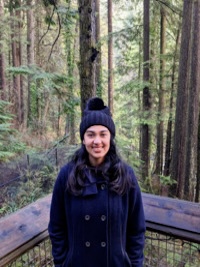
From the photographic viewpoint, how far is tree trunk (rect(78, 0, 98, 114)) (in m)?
3.19

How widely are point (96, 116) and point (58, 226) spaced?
80 cm

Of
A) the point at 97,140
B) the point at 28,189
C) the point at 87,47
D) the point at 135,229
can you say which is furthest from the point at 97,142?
the point at 28,189

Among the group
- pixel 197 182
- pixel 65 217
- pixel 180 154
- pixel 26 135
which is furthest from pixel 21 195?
pixel 26 135

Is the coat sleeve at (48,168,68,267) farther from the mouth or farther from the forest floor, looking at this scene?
the forest floor

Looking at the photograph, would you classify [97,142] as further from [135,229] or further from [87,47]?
[87,47]

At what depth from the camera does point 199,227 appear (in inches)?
79.4

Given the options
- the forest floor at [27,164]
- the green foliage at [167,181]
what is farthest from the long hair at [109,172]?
the green foliage at [167,181]

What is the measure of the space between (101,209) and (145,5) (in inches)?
408

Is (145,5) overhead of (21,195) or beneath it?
overhead

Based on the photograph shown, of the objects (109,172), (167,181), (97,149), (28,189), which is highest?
(97,149)

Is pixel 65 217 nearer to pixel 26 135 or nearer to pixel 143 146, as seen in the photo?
pixel 143 146

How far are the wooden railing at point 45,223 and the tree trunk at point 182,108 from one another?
694cm

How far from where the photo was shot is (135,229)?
197cm

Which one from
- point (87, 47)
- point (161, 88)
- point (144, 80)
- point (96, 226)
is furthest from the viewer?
point (161, 88)
